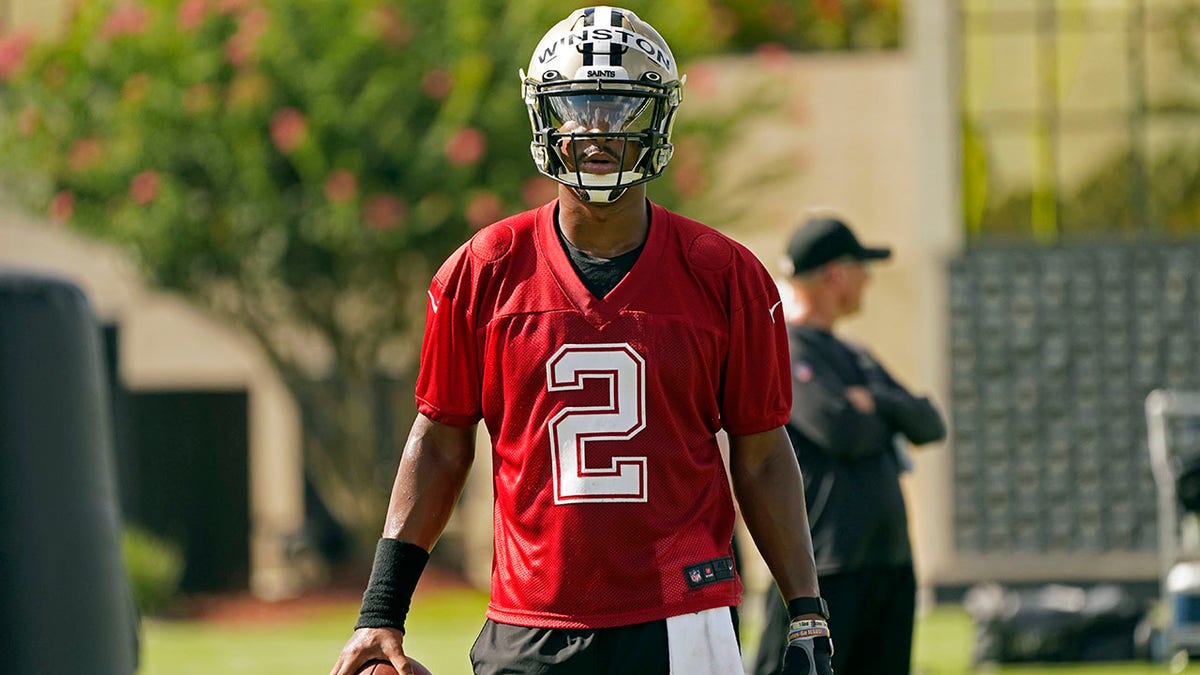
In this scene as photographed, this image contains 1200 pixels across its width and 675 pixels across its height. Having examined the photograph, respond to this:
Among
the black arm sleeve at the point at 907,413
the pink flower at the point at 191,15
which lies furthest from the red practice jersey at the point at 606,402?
the pink flower at the point at 191,15

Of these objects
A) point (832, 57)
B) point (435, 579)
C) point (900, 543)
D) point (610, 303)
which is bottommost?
point (435, 579)

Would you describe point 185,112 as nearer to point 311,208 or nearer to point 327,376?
point 311,208

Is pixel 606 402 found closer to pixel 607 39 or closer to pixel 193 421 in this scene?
pixel 607 39

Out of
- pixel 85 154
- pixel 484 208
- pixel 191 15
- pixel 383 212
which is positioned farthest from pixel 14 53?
pixel 484 208

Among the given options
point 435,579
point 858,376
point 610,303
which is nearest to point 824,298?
point 858,376

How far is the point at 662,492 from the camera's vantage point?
13.5 feet

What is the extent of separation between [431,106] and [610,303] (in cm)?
1441

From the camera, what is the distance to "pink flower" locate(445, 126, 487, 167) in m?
17.9

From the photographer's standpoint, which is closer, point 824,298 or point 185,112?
point 824,298

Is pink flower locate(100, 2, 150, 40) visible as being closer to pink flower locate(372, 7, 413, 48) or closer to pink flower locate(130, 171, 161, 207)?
pink flower locate(130, 171, 161, 207)

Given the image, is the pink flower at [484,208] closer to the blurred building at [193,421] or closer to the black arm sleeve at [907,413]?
the blurred building at [193,421]

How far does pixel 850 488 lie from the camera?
22.7ft

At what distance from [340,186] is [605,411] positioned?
14003mm

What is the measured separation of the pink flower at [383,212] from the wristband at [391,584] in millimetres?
13795
